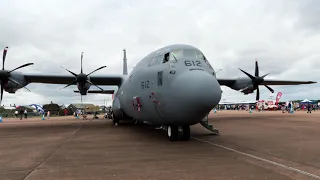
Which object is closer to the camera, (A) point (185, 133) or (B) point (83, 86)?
(A) point (185, 133)

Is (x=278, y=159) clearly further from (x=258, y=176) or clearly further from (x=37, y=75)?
(x=37, y=75)

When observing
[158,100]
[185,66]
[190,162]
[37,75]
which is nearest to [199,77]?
[185,66]

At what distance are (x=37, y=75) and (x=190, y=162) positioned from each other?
1760cm

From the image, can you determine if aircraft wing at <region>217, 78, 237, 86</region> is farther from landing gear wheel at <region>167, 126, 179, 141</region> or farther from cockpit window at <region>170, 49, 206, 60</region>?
landing gear wheel at <region>167, 126, 179, 141</region>

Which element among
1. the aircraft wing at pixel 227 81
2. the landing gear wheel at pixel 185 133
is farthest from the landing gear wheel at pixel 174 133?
the aircraft wing at pixel 227 81

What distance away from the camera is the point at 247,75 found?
2428 cm

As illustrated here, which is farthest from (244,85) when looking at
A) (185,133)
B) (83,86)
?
(185,133)

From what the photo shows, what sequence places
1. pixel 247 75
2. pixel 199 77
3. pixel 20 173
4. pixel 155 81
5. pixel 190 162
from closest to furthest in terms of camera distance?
pixel 20 173, pixel 190 162, pixel 199 77, pixel 155 81, pixel 247 75

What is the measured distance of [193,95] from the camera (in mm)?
8422

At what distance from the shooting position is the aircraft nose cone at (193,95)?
8430 millimetres

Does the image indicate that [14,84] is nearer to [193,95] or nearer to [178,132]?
[178,132]

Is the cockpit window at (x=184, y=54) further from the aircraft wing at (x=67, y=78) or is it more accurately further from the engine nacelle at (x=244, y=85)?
the engine nacelle at (x=244, y=85)

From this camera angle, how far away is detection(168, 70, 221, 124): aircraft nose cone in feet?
27.7

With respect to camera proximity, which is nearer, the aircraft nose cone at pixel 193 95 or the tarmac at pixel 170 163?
the tarmac at pixel 170 163
